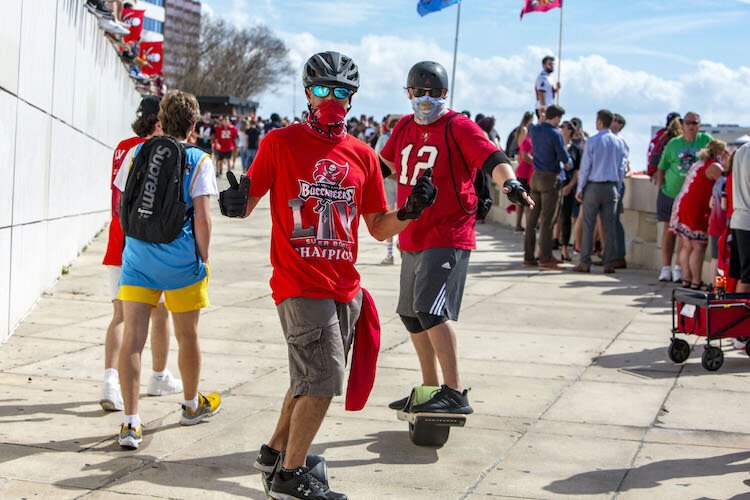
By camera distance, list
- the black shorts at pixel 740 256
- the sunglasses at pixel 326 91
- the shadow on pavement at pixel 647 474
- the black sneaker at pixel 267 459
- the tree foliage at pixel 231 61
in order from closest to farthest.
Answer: the sunglasses at pixel 326 91
the black sneaker at pixel 267 459
the shadow on pavement at pixel 647 474
the black shorts at pixel 740 256
the tree foliage at pixel 231 61

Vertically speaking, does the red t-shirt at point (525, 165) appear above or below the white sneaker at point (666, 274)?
above

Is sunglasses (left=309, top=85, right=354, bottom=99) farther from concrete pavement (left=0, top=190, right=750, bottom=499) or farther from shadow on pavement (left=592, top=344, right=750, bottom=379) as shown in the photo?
shadow on pavement (left=592, top=344, right=750, bottom=379)

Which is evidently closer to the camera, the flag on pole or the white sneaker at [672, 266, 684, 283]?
the white sneaker at [672, 266, 684, 283]

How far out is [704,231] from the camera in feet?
40.8

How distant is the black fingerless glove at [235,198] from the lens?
14.8 feet

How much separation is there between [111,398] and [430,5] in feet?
68.6

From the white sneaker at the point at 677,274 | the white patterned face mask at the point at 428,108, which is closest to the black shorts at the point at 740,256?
the white patterned face mask at the point at 428,108

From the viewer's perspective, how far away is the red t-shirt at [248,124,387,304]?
461cm

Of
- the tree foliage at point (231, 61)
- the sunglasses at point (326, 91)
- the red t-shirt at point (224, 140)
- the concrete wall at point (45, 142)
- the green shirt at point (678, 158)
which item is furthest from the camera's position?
the tree foliage at point (231, 61)

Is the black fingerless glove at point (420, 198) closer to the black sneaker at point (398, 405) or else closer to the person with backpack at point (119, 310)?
the black sneaker at point (398, 405)

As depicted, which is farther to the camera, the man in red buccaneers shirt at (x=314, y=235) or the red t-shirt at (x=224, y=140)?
the red t-shirt at (x=224, y=140)

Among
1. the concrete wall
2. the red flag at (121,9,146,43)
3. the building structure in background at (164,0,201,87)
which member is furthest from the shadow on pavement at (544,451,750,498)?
the building structure in background at (164,0,201,87)

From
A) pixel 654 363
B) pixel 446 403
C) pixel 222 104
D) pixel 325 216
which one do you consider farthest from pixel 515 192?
pixel 222 104

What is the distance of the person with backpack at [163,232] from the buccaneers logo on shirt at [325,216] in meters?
1.20
